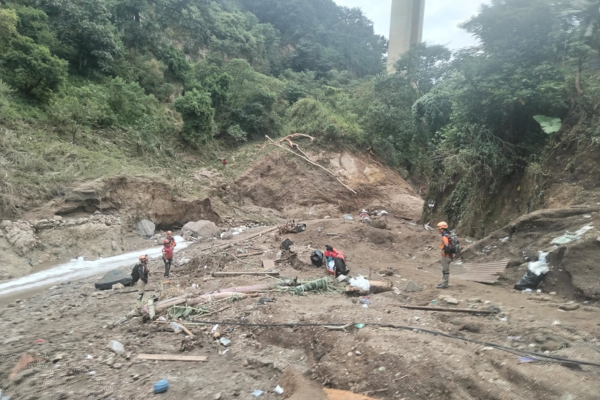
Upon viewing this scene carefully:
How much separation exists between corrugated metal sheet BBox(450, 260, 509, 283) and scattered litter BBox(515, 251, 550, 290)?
0.59 m

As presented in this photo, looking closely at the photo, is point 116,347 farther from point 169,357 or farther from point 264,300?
point 264,300

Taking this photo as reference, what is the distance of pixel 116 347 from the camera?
4543 mm

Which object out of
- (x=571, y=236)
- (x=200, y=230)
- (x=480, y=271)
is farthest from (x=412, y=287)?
(x=200, y=230)

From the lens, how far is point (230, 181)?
2073 centimetres

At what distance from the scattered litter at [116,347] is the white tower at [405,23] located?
23.2 m

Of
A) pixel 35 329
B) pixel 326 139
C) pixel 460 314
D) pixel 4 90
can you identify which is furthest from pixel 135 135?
pixel 460 314

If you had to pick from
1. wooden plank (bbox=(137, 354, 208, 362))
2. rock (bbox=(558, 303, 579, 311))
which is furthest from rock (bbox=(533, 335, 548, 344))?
wooden plank (bbox=(137, 354, 208, 362))

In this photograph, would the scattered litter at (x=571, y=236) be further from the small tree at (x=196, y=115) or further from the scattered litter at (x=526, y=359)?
the small tree at (x=196, y=115)

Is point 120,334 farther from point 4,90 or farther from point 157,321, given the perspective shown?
point 4,90

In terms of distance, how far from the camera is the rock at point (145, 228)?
13.6 metres

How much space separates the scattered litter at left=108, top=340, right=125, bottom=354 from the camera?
449 centimetres

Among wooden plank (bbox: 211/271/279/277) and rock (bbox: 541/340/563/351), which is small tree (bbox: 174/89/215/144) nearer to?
wooden plank (bbox: 211/271/279/277)

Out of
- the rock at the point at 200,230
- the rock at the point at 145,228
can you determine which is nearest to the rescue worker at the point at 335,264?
the rock at the point at 200,230

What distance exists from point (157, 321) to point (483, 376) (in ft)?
13.9
